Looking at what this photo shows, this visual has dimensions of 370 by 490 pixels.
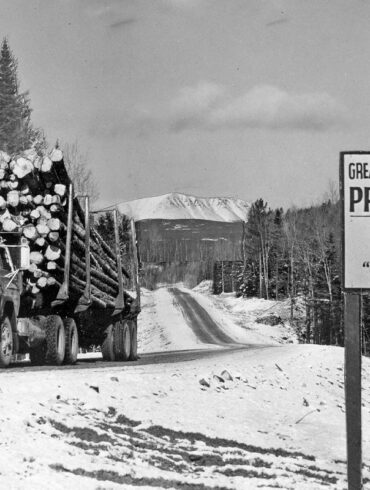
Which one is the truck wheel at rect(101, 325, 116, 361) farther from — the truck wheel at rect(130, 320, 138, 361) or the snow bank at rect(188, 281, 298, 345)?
the snow bank at rect(188, 281, 298, 345)

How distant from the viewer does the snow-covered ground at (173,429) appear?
926 cm

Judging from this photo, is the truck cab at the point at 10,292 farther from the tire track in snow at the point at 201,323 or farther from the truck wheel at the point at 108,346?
the tire track in snow at the point at 201,323

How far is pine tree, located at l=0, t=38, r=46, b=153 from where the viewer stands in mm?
65250

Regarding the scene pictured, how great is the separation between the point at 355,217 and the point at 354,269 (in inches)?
20.5

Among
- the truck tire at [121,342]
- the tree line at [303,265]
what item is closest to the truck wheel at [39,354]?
the truck tire at [121,342]

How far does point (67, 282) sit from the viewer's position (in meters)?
18.8

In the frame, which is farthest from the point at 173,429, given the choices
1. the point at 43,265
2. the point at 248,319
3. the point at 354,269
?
the point at 248,319

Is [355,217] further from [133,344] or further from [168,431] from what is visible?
[133,344]

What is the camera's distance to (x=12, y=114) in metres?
68.4

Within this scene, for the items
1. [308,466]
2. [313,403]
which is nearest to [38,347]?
[313,403]

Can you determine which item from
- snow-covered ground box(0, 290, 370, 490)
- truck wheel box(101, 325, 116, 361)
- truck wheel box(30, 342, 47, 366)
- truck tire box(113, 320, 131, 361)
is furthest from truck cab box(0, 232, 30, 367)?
truck tire box(113, 320, 131, 361)

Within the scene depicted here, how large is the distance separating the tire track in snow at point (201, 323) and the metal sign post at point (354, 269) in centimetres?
4414

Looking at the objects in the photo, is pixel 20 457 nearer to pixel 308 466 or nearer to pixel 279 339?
pixel 308 466

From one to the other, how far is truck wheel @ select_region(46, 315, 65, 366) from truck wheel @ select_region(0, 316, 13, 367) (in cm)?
200
